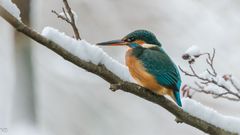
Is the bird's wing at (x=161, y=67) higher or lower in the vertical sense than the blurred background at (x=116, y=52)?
lower

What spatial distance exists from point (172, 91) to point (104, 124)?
371 cm

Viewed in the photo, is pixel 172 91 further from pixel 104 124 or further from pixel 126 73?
pixel 104 124

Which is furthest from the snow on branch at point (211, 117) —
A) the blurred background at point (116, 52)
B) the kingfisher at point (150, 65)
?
the blurred background at point (116, 52)

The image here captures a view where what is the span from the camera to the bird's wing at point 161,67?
3.48 meters

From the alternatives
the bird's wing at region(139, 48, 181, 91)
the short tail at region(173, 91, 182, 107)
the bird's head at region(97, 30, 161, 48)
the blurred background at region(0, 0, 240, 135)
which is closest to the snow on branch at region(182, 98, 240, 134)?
the short tail at region(173, 91, 182, 107)

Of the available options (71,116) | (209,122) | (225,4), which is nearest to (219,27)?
(225,4)

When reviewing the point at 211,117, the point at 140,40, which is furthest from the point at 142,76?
the point at 211,117

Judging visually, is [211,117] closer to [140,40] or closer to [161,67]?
[161,67]

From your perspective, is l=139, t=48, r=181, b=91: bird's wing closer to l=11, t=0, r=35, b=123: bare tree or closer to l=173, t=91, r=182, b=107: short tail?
l=173, t=91, r=182, b=107: short tail

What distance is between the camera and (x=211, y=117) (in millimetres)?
3119

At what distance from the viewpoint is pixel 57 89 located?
7.21 m

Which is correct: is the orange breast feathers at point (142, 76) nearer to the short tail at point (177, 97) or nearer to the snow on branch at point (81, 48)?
the short tail at point (177, 97)

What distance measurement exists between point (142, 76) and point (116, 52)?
3.96 meters

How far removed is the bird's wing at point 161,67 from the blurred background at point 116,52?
298 cm
